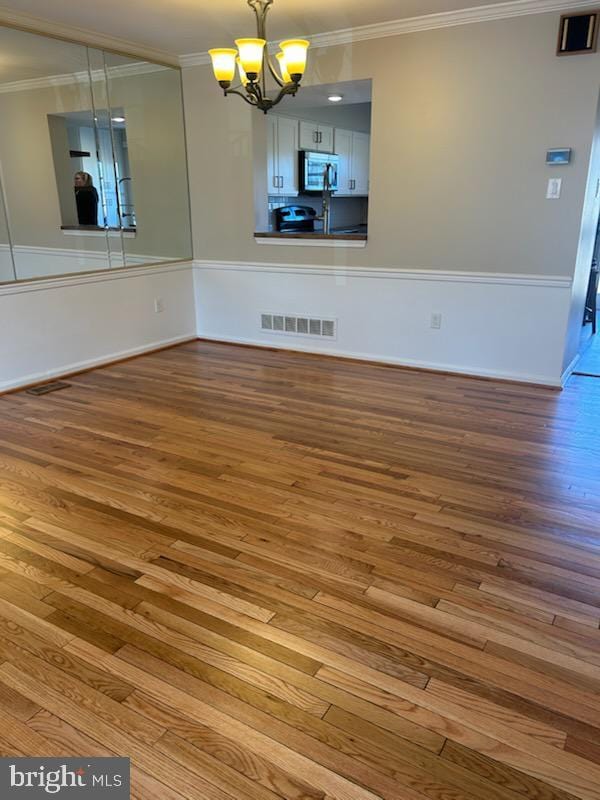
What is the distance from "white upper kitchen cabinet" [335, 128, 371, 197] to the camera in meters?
7.51

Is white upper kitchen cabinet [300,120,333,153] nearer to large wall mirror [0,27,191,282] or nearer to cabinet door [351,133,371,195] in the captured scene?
cabinet door [351,133,371,195]

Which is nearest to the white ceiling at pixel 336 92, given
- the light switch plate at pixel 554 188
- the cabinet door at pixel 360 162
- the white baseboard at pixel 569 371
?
the light switch plate at pixel 554 188

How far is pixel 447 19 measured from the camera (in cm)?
409

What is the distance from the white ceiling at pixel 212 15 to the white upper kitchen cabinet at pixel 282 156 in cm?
165

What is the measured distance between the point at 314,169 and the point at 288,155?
47 cm

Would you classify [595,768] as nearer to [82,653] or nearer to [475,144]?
[82,653]

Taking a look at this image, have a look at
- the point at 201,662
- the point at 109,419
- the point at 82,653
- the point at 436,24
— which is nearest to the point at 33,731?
the point at 82,653

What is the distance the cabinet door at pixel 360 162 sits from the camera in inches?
308

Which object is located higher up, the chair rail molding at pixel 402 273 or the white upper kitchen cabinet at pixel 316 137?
the white upper kitchen cabinet at pixel 316 137

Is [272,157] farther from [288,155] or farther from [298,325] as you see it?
[298,325]

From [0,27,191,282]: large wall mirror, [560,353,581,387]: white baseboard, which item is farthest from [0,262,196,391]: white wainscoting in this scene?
[560,353,581,387]: white baseboard

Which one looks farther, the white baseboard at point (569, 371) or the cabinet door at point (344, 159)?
the cabinet door at point (344, 159)

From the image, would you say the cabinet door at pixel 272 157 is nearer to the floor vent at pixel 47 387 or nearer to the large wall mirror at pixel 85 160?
the large wall mirror at pixel 85 160

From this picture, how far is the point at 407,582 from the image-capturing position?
2174 millimetres
